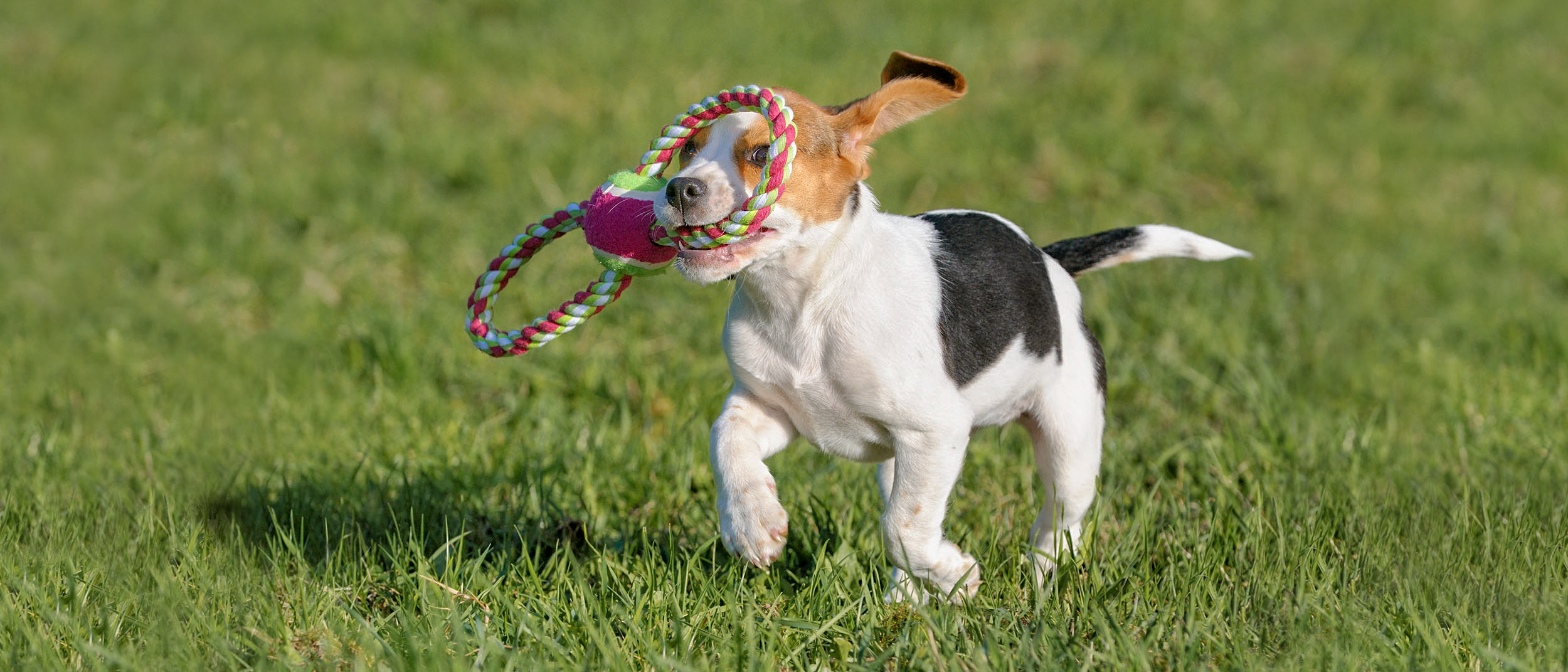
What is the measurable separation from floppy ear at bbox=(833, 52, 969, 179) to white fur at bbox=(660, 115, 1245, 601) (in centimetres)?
17

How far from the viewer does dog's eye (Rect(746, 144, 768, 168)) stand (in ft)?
10.5

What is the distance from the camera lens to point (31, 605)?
11.2 feet

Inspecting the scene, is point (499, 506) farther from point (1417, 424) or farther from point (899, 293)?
point (1417, 424)

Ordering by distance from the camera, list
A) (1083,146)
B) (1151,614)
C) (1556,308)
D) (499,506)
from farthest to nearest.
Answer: (1083,146)
(1556,308)
(499,506)
(1151,614)

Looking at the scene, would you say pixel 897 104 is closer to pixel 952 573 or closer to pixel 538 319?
pixel 538 319

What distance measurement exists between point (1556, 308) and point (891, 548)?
197 inches

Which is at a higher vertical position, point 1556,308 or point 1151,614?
point 1151,614

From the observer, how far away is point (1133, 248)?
409cm

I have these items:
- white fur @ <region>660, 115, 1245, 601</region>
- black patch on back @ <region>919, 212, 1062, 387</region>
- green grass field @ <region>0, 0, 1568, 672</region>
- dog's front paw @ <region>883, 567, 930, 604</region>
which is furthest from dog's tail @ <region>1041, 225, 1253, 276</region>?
dog's front paw @ <region>883, 567, 930, 604</region>

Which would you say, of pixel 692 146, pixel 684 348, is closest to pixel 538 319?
pixel 692 146

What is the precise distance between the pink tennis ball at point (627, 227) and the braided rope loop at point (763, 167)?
56mm

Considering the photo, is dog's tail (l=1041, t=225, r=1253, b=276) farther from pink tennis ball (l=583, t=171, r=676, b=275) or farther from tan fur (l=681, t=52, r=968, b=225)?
pink tennis ball (l=583, t=171, r=676, b=275)

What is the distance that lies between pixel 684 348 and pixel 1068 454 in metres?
2.70

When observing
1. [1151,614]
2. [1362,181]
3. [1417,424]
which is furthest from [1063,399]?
[1362,181]
